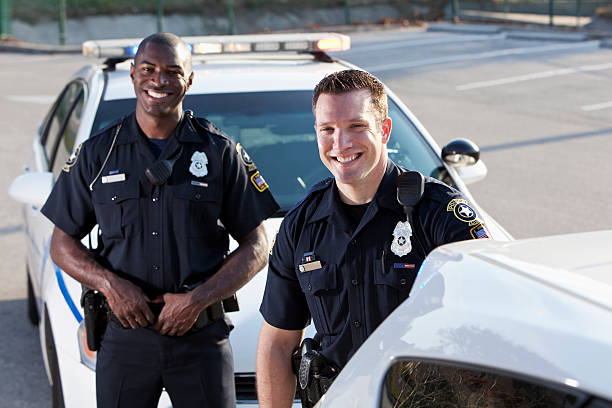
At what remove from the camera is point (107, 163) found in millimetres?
3113

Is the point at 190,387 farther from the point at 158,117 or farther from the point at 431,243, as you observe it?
the point at 431,243

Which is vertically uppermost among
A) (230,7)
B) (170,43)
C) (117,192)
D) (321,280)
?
(230,7)

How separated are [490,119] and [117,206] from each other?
9534 millimetres

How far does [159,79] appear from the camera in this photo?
3.12 m

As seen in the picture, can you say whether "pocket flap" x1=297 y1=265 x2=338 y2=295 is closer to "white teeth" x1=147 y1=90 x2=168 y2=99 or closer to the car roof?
"white teeth" x1=147 y1=90 x2=168 y2=99

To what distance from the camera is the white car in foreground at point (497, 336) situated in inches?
51.8

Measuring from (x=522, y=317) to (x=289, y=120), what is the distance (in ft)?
10.7

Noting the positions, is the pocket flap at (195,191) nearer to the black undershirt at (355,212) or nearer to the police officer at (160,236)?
the police officer at (160,236)

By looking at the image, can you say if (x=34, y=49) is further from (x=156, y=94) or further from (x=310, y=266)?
(x=310, y=266)

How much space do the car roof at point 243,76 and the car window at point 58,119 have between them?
0.38 meters

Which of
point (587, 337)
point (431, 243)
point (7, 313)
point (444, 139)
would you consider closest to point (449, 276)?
point (587, 337)

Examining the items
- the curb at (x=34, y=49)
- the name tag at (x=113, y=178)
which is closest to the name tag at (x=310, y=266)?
the name tag at (x=113, y=178)

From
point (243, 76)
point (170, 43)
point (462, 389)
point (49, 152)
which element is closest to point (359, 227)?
point (462, 389)

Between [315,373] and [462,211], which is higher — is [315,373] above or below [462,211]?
below
